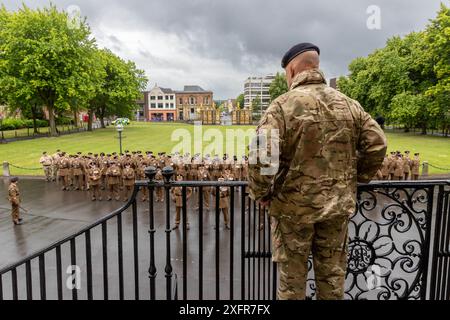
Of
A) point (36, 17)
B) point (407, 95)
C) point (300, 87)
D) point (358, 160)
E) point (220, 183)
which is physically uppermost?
point (36, 17)

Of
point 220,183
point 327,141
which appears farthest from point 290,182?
point 220,183

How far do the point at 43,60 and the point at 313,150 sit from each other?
4320cm

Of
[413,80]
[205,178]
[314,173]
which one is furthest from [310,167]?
[413,80]

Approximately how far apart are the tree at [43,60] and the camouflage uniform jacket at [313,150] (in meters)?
41.4

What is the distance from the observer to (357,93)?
5222cm

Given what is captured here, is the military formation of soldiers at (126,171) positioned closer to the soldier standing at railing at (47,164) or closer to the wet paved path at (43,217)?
the soldier standing at railing at (47,164)

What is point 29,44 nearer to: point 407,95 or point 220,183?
point 220,183

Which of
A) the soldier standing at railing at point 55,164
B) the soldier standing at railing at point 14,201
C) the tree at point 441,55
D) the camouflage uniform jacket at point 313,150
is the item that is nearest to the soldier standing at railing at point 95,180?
the soldier standing at railing at point 14,201

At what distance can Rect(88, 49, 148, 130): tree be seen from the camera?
55.8 meters

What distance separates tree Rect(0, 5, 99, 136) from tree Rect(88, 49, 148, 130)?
37.6 ft

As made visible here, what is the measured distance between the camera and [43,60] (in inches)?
1494

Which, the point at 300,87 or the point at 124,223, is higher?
the point at 300,87

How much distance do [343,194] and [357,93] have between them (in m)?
54.8

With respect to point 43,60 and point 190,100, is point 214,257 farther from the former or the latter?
point 190,100
